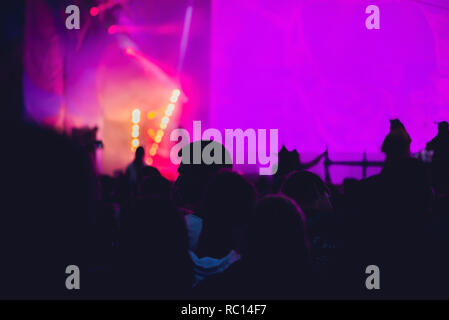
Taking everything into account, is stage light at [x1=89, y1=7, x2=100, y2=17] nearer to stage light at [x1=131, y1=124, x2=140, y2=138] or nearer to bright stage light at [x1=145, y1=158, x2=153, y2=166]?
stage light at [x1=131, y1=124, x2=140, y2=138]

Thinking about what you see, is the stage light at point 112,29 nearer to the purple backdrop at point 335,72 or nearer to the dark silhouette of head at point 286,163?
the purple backdrop at point 335,72

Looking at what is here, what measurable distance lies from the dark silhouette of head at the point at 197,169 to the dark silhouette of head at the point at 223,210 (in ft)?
1.08

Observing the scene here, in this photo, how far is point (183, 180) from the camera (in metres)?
2.14

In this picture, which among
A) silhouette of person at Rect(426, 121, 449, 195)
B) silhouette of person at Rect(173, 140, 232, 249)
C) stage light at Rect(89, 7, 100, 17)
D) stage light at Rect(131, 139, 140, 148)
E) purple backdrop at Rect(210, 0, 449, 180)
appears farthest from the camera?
stage light at Rect(131, 139, 140, 148)

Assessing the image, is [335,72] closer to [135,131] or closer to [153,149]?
[153,149]

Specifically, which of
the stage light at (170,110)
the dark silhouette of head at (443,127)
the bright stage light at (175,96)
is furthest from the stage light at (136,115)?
the dark silhouette of head at (443,127)

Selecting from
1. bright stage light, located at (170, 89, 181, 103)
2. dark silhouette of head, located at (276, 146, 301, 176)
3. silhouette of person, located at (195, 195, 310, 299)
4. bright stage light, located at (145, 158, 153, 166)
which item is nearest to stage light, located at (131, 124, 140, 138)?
bright stage light, located at (145, 158, 153, 166)

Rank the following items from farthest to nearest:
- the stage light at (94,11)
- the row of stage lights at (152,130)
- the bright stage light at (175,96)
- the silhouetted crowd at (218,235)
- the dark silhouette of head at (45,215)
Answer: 1. the row of stage lights at (152,130)
2. the bright stage light at (175,96)
3. the stage light at (94,11)
4. the silhouetted crowd at (218,235)
5. the dark silhouette of head at (45,215)

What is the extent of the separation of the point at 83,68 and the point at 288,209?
676cm

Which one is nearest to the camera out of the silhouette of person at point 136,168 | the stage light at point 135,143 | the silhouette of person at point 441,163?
the silhouette of person at point 441,163

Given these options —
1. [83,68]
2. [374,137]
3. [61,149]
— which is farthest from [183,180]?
[83,68]

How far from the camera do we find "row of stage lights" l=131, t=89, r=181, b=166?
925cm

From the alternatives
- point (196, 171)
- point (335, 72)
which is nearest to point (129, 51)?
point (335, 72)

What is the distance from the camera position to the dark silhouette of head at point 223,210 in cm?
168
